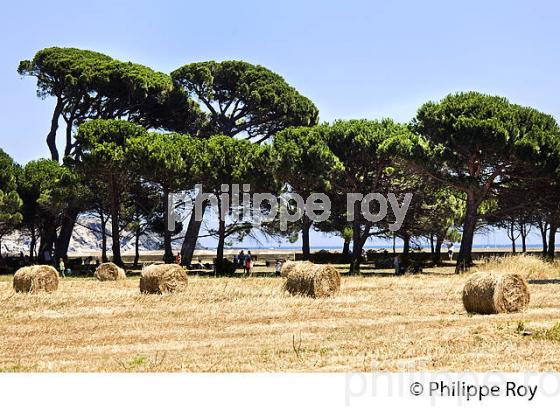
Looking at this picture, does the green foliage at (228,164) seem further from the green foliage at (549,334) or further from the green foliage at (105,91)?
the green foliage at (549,334)

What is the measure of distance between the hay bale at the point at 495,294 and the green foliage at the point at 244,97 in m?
36.5

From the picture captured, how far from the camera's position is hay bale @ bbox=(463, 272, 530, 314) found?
15180mm

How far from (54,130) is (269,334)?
42.4 m

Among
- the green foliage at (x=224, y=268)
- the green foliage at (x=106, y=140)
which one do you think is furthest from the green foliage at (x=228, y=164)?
the green foliage at (x=224, y=268)

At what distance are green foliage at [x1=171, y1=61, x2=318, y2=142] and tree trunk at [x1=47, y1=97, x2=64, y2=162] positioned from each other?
8831 millimetres

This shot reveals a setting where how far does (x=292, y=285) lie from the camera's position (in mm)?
20609

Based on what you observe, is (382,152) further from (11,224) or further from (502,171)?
(11,224)

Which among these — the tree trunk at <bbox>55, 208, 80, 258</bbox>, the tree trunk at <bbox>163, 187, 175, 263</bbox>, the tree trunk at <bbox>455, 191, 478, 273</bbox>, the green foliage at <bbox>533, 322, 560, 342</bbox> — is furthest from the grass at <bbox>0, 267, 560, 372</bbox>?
the tree trunk at <bbox>55, 208, 80, 258</bbox>

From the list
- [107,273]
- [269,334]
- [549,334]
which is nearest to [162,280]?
[269,334]

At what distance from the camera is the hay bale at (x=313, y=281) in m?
20.0

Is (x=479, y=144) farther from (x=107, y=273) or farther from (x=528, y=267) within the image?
(x=107, y=273)

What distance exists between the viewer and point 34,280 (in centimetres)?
2255

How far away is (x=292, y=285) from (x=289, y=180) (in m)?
20.7

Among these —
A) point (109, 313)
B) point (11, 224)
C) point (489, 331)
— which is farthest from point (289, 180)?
point (489, 331)
